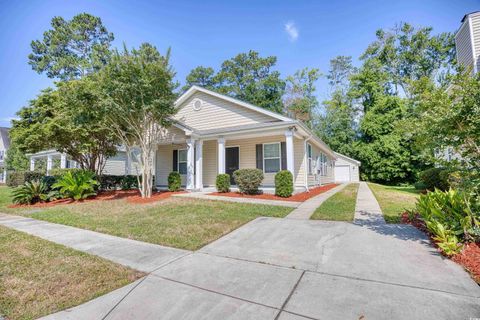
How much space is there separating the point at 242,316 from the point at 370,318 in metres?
1.19

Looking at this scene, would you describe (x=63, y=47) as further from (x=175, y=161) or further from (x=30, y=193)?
(x=30, y=193)

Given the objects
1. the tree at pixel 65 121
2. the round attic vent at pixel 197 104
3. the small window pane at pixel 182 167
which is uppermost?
the round attic vent at pixel 197 104

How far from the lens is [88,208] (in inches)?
328

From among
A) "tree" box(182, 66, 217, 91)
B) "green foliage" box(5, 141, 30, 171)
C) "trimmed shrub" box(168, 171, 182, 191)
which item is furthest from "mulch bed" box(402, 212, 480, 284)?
"green foliage" box(5, 141, 30, 171)

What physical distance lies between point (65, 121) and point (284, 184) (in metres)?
10.3

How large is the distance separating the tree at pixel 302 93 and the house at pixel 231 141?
2085 cm

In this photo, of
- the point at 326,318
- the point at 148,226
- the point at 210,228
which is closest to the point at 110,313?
the point at 326,318

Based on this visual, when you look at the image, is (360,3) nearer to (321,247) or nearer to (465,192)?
(465,192)

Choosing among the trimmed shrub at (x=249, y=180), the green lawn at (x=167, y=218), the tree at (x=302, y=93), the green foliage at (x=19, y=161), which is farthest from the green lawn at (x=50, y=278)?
the tree at (x=302, y=93)

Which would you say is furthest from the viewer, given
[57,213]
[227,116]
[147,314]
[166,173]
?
[166,173]

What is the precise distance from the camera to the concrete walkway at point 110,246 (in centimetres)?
362

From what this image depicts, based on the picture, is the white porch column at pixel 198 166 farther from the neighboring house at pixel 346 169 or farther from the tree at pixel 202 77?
the tree at pixel 202 77

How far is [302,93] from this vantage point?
3472 cm

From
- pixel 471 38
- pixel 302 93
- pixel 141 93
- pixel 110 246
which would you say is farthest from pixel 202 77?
pixel 110 246
